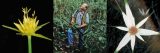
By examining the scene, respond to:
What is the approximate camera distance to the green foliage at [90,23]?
3.01 meters

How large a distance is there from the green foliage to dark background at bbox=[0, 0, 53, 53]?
2.0 inches

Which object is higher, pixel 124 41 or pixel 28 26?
pixel 28 26

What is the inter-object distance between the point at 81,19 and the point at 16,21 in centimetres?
46

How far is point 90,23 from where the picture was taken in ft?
9.98

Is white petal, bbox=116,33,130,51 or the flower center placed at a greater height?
the flower center

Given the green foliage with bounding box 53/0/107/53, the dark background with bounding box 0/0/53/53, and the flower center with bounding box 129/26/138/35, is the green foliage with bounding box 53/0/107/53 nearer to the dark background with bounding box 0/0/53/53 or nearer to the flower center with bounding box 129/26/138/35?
the dark background with bounding box 0/0/53/53

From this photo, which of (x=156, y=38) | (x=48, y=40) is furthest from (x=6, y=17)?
(x=156, y=38)

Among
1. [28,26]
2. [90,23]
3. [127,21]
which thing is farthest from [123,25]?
[28,26]

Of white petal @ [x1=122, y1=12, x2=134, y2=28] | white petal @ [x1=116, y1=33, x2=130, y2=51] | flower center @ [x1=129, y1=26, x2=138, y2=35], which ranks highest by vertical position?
white petal @ [x1=122, y1=12, x2=134, y2=28]

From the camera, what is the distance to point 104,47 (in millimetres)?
3039

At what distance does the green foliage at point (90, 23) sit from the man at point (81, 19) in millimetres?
25

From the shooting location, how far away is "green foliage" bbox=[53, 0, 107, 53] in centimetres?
301

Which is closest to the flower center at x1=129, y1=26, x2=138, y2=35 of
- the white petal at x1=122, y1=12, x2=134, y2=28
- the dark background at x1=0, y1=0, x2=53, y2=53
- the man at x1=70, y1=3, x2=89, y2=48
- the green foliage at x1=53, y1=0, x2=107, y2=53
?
the white petal at x1=122, y1=12, x2=134, y2=28

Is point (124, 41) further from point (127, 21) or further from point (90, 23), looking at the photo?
point (90, 23)
